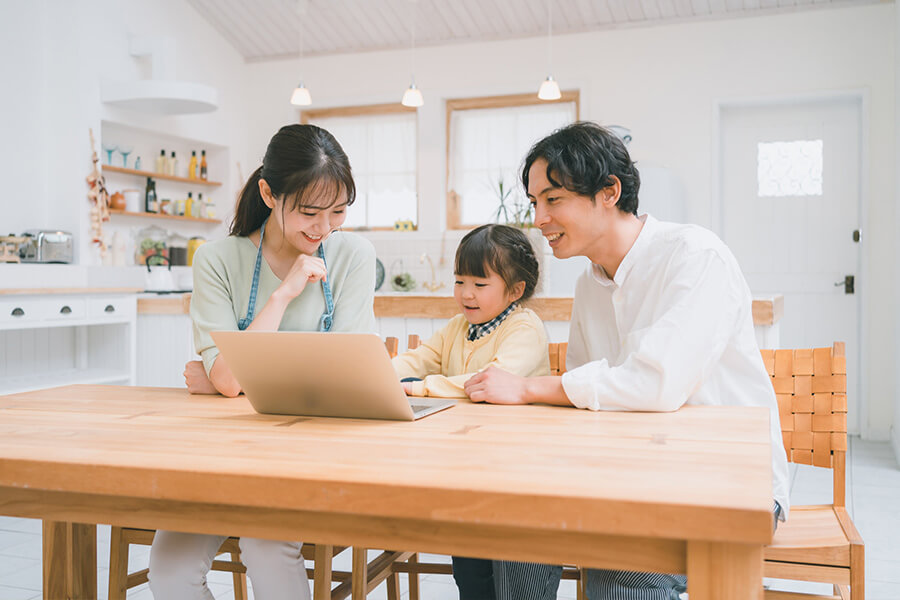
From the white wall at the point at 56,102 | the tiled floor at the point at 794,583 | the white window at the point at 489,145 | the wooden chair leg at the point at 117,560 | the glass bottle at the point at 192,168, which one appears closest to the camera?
the wooden chair leg at the point at 117,560

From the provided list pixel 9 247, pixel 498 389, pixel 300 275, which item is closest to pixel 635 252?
pixel 498 389

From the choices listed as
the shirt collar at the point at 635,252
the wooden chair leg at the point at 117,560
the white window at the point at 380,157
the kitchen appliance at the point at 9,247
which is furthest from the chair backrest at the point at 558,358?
the white window at the point at 380,157

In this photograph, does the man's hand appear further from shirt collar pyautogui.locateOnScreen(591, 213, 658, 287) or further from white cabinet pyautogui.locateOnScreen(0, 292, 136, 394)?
white cabinet pyautogui.locateOnScreen(0, 292, 136, 394)

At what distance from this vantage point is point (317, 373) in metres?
1.17

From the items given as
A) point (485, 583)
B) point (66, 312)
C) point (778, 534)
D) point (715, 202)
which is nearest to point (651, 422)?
point (778, 534)

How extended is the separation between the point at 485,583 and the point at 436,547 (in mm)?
837

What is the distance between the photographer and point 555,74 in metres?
5.68

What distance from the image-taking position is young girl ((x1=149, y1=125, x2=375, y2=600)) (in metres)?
1.60

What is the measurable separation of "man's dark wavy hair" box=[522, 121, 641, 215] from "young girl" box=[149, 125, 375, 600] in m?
0.42

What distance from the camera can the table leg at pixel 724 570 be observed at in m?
0.76

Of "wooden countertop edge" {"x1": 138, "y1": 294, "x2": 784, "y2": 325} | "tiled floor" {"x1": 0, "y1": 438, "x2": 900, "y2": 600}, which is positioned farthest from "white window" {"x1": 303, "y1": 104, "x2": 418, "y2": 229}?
"tiled floor" {"x1": 0, "y1": 438, "x2": 900, "y2": 600}

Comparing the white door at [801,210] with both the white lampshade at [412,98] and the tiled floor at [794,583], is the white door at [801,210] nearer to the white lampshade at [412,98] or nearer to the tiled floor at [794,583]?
the tiled floor at [794,583]

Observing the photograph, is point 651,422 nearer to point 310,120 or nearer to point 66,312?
point 66,312

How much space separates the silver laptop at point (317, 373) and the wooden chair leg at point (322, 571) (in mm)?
397
